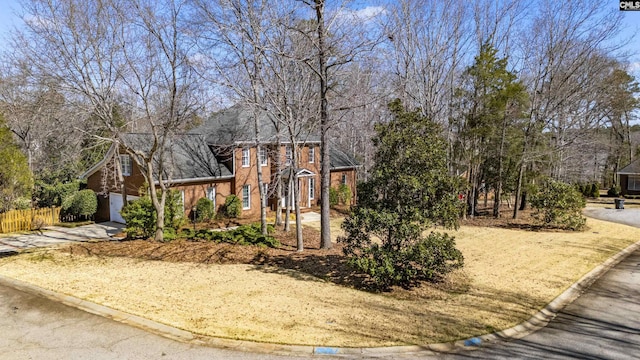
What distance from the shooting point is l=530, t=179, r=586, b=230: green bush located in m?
21.2

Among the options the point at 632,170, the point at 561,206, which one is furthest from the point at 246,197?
the point at 632,170

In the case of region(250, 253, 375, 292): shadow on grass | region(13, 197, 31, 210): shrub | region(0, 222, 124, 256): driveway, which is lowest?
region(250, 253, 375, 292): shadow on grass

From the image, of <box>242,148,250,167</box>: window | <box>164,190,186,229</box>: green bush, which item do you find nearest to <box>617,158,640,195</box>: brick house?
<box>242,148,250,167</box>: window

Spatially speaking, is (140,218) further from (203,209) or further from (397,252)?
(397,252)

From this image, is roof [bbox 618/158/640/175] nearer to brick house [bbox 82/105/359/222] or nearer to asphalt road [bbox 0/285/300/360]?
brick house [bbox 82/105/359/222]

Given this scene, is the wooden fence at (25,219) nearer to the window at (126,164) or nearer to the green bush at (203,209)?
the window at (126,164)

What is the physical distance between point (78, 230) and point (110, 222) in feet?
8.94

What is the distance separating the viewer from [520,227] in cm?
2238

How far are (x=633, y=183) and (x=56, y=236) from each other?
46.9m

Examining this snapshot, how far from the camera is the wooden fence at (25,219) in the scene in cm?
2077

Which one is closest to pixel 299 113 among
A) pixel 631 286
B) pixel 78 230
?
pixel 631 286

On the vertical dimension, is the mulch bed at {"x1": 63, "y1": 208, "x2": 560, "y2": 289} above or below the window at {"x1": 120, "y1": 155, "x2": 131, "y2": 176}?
below

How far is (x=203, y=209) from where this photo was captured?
23.5 metres

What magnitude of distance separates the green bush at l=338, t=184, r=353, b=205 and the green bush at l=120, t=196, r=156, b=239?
15.5 meters
